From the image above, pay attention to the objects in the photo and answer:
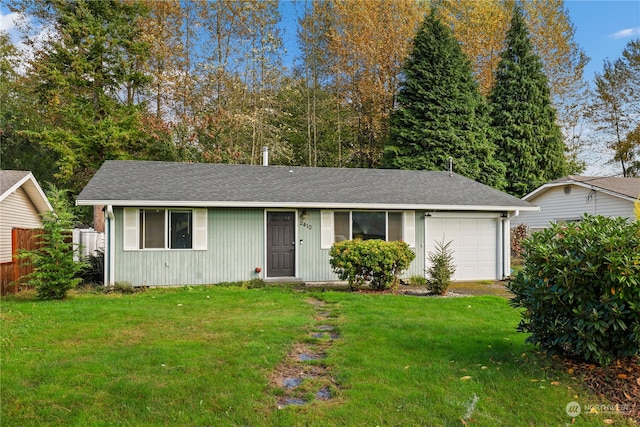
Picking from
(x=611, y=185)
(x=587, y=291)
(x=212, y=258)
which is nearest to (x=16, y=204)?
(x=212, y=258)

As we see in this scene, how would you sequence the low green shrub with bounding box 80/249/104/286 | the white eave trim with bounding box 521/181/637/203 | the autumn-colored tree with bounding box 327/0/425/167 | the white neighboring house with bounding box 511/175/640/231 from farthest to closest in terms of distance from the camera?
the autumn-colored tree with bounding box 327/0/425/167 < the white neighboring house with bounding box 511/175/640/231 < the white eave trim with bounding box 521/181/637/203 < the low green shrub with bounding box 80/249/104/286

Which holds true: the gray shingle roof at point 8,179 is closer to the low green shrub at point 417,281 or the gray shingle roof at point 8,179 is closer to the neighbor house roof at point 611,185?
the low green shrub at point 417,281

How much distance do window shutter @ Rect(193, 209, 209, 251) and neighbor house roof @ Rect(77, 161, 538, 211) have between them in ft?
1.33

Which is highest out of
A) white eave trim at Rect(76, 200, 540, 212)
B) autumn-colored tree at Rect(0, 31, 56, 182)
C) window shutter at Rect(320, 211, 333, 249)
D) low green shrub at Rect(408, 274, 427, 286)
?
autumn-colored tree at Rect(0, 31, 56, 182)

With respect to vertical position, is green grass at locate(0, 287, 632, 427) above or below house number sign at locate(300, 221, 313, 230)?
below

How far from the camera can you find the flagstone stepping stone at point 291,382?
14.6 ft

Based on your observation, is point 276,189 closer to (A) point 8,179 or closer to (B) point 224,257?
(B) point 224,257

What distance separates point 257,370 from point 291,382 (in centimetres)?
42

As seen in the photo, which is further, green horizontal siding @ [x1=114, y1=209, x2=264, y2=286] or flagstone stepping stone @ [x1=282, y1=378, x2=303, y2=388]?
green horizontal siding @ [x1=114, y1=209, x2=264, y2=286]

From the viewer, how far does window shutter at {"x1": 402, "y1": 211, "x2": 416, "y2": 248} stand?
12.9m

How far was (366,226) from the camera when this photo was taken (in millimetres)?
12641

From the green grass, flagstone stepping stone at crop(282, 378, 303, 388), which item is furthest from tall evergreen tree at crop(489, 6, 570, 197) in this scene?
flagstone stepping stone at crop(282, 378, 303, 388)

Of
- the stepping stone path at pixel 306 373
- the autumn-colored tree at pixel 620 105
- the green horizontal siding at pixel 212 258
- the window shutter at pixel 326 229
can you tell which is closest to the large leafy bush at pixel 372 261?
the window shutter at pixel 326 229

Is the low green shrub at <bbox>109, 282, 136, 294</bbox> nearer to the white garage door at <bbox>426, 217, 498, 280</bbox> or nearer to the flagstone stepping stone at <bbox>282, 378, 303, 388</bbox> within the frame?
the flagstone stepping stone at <bbox>282, 378, 303, 388</bbox>
